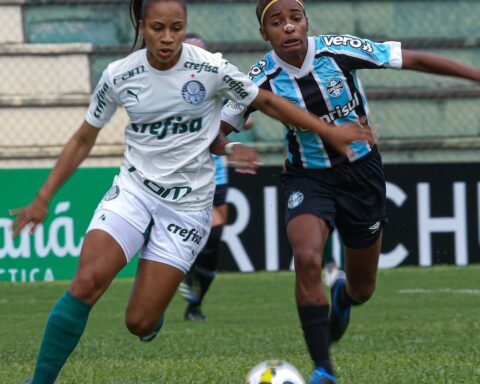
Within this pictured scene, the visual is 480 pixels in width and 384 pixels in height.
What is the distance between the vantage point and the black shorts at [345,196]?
21.5ft

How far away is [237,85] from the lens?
5988 mm

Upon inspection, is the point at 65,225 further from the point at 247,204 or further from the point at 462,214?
the point at 462,214

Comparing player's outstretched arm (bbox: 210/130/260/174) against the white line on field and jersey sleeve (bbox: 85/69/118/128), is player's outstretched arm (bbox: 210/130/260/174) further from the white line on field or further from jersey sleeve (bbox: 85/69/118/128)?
the white line on field

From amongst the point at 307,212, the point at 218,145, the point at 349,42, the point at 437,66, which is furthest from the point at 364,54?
the point at 218,145

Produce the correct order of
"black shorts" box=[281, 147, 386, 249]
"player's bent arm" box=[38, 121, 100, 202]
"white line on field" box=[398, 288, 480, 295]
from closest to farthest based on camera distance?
"player's bent arm" box=[38, 121, 100, 202]
"black shorts" box=[281, 147, 386, 249]
"white line on field" box=[398, 288, 480, 295]

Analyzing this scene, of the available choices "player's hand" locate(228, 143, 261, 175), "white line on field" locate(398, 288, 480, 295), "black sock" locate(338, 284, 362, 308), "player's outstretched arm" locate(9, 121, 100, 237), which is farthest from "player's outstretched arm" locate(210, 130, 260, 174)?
"white line on field" locate(398, 288, 480, 295)

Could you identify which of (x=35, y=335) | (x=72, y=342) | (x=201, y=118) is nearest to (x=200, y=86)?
(x=201, y=118)

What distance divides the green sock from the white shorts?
15.1 inches

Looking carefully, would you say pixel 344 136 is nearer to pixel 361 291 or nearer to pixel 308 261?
pixel 308 261

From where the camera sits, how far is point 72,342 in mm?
5707

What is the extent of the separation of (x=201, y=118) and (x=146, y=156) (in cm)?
32

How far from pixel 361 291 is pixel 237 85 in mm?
1899

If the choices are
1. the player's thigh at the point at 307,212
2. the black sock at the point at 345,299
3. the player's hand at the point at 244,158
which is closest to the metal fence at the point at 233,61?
the black sock at the point at 345,299

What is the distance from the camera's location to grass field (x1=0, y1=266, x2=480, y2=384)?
673 cm
